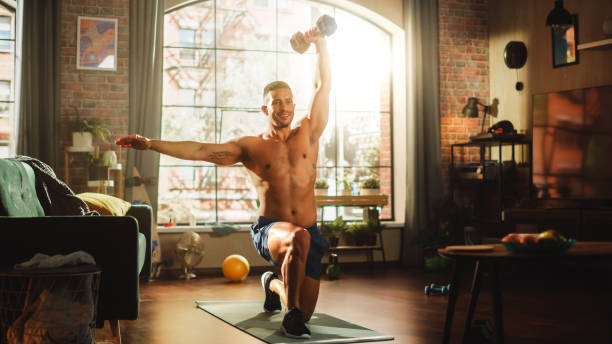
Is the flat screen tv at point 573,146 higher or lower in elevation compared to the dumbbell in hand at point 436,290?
higher

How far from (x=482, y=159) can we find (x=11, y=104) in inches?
189

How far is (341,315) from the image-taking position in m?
4.21

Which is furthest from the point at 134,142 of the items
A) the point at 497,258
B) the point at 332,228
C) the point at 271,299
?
the point at 332,228

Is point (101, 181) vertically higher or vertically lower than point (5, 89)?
lower

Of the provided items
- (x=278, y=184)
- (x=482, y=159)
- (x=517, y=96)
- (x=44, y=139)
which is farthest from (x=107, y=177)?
(x=517, y=96)

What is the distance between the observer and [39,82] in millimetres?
6152

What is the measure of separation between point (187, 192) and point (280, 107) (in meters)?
3.64

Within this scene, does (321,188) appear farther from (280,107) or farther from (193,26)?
(280,107)

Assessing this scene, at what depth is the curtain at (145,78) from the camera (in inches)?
251

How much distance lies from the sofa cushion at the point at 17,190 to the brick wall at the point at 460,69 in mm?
4780

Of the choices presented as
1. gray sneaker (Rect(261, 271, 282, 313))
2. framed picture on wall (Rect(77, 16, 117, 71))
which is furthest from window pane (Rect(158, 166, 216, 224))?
gray sneaker (Rect(261, 271, 282, 313))

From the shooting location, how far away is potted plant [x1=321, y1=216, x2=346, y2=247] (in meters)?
6.73

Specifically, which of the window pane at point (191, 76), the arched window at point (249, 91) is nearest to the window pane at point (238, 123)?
the arched window at point (249, 91)

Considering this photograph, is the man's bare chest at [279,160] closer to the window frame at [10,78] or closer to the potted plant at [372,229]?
the potted plant at [372,229]
